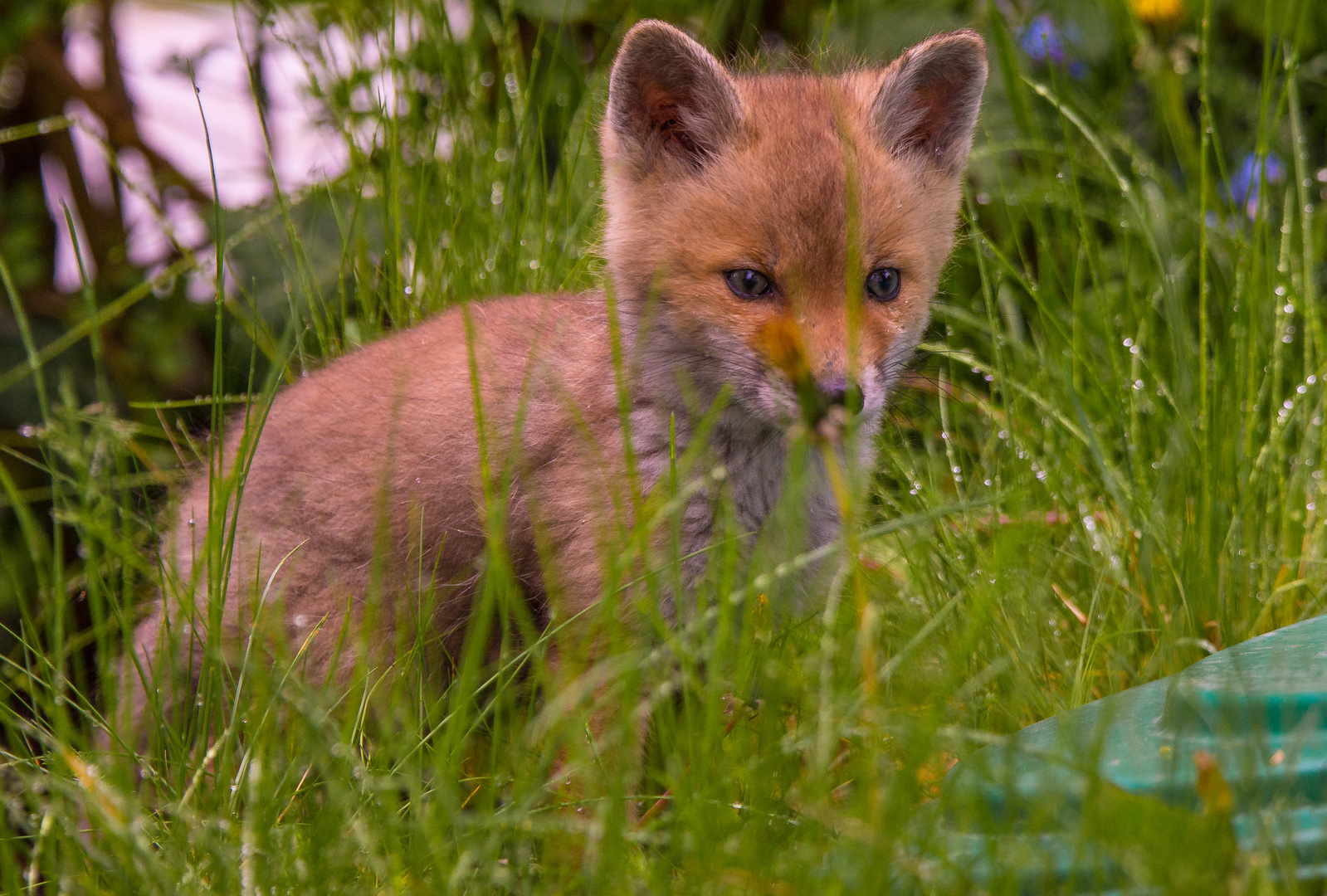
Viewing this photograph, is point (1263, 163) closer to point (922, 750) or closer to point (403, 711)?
point (922, 750)

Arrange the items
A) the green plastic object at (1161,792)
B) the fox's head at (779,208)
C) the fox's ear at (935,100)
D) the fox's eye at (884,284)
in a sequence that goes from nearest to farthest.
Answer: the green plastic object at (1161,792) → the fox's head at (779,208) → the fox's eye at (884,284) → the fox's ear at (935,100)

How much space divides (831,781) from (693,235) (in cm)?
99

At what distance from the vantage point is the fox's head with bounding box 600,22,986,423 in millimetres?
2219

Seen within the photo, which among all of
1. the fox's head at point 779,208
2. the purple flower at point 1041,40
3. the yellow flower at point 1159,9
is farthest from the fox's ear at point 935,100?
the yellow flower at point 1159,9

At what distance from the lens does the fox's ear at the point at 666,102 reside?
7.85 feet

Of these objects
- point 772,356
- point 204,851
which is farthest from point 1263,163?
point 204,851

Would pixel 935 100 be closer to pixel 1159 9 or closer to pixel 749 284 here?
pixel 749 284

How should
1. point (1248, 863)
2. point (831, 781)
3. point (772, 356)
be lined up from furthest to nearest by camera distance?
point (772, 356), point (831, 781), point (1248, 863)

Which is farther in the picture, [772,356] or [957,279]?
[957,279]

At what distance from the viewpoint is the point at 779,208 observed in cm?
227

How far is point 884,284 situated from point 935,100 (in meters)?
0.50

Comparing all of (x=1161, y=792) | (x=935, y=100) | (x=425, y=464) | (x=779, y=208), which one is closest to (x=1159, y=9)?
(x=935, y=100)

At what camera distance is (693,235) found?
232cm

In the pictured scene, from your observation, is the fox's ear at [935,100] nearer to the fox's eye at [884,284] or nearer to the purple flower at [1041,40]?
the fox's eye at [884,284]
